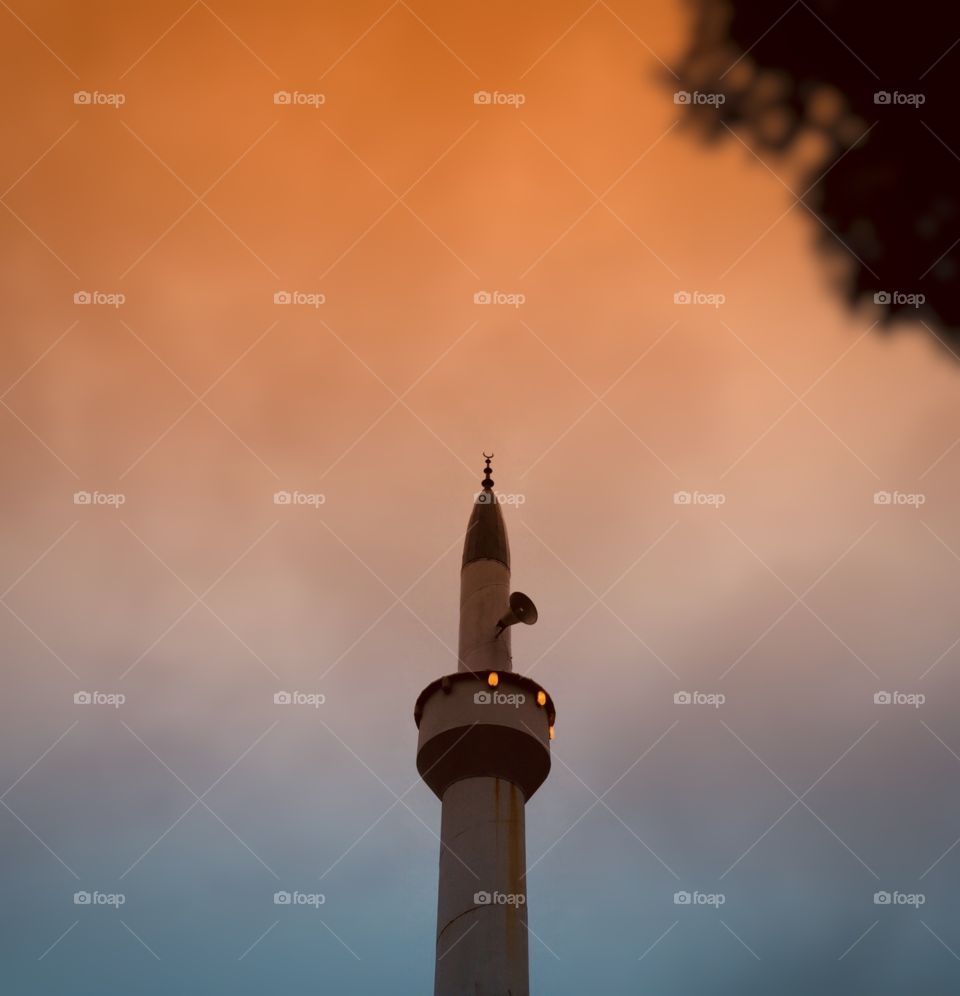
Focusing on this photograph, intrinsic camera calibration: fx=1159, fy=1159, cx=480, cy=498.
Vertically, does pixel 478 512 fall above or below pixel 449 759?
above

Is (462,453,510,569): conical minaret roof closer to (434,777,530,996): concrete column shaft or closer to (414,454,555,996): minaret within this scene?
(414,454,555,996): minaret

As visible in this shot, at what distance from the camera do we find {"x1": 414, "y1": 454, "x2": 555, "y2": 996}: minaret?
27031 millimetres

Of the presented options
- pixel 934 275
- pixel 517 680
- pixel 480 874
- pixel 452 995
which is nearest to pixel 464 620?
pixel 517 680

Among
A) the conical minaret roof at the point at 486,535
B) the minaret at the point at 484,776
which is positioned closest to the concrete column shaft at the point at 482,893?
the minaret at the point at 484,776

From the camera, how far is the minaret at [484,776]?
27031mm

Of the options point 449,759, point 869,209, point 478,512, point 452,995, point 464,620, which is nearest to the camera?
point 869,209

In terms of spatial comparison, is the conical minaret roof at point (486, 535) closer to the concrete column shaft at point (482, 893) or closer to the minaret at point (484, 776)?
the minaret at point (484, 776)

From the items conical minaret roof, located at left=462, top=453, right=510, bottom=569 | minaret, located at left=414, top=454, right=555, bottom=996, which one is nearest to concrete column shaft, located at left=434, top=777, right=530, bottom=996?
minaret, located at left=414, top=454, right=555, bottom=996

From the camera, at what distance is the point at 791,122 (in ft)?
78.8

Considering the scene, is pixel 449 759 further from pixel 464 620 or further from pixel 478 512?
pixel 478 512

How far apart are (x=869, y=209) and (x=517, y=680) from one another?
15203 millimetres

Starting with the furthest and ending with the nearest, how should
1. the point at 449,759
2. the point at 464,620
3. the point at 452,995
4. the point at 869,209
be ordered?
the point at 464,620
the point at 449,759
the point at 452,995
the point at 869,209

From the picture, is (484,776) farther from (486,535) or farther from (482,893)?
(486,535)

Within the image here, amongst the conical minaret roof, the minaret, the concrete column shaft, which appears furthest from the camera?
the conical minaret roof
